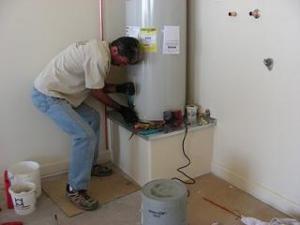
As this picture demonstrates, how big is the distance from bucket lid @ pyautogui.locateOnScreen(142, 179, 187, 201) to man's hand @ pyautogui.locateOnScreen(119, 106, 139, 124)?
0.77m

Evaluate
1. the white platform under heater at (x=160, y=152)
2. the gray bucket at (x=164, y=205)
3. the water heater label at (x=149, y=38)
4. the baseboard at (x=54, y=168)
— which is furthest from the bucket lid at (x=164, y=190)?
the baseboard at (x=54, y=168)

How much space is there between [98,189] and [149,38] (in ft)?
3.78

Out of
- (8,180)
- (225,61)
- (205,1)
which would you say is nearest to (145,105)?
(225,61)

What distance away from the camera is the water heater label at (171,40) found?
8.28 ft

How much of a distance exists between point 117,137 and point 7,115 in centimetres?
86

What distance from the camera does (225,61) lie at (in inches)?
101

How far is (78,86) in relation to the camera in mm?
2479

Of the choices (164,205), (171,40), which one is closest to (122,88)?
(171,40)

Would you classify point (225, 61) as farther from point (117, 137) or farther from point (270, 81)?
point (117, 137)

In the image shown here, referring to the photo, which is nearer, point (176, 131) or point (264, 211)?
point (264, 211)

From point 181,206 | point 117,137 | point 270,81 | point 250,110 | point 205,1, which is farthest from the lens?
point 117,137

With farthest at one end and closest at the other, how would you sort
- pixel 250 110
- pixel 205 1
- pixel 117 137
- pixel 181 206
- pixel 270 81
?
pixel 117 137 → pixel 205 1 → pixel 250 110 → pixel 270 81 → pixel 181 206

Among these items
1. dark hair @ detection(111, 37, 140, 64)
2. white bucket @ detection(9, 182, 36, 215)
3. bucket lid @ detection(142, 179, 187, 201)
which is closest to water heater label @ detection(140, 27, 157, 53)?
dark hair @ detection(111, 37, 140, 64)

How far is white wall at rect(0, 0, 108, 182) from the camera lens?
2.46m
